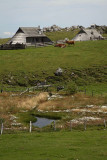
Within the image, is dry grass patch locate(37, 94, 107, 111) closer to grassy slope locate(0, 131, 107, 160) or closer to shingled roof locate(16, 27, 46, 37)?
grassy slope locate(0, 131, 107, 160)

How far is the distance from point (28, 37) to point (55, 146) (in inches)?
2689

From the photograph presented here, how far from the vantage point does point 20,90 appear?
2146 inches

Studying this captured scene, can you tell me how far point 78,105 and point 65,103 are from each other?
2080mm

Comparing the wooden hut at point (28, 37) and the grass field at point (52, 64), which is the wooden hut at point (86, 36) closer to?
the wooden hut at point (28, 37)

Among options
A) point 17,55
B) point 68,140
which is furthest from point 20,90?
point 68,140

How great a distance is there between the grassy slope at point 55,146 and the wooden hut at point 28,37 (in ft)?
199

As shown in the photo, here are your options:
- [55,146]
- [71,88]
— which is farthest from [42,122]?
[71,88]

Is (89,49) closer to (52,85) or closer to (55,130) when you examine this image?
(52,85)

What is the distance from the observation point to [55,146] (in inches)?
974

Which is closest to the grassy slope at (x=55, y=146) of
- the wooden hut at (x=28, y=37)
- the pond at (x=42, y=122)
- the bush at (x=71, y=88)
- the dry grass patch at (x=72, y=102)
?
the pond at (x=42, y=122)

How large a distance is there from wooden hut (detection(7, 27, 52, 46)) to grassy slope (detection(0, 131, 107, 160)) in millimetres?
60638

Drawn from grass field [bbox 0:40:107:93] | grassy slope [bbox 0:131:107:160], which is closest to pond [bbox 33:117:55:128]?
grassy slope [bbox 0:131:107:160]

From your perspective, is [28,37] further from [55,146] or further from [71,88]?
[55,146]

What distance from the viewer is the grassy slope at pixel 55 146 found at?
21953 mm
